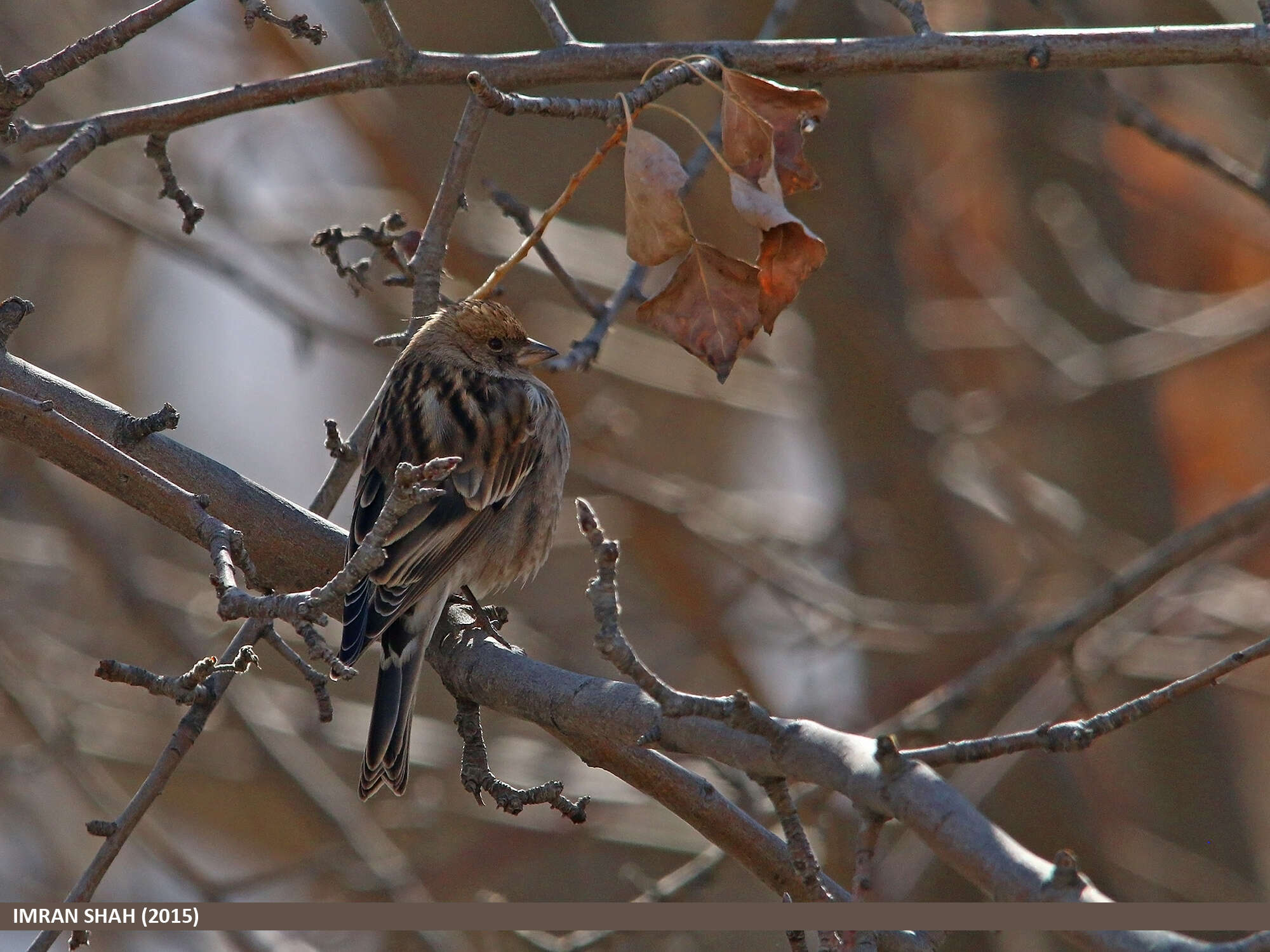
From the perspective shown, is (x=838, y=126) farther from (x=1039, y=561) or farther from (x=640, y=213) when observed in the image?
(x=640, y=213)

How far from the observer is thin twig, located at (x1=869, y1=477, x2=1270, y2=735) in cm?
525

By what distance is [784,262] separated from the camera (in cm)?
327

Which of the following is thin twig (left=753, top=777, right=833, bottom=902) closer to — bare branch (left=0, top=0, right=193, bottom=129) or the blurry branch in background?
the blurry branch in background

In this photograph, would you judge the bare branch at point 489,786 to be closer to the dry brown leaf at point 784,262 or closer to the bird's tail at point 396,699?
the bird's tail at point 396,699

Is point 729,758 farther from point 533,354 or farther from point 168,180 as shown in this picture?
point 533,354

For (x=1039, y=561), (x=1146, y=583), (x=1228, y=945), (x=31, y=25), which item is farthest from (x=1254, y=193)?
(x=31, y=25)

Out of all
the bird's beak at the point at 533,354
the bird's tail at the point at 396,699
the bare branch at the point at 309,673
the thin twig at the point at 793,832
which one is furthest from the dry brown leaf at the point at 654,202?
the bird's beak at the point at 533,354

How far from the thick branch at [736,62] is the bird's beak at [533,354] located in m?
2.08

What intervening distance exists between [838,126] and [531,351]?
295cm

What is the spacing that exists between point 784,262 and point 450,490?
82.6 inches

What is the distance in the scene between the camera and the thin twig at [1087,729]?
2328 millimetres

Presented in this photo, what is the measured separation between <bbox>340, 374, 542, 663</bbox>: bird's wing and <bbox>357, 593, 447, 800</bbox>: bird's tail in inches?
3.4

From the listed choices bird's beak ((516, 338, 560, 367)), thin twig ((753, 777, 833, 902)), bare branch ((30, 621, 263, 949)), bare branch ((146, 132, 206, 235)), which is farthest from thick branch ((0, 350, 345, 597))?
bird's beak ((516, 338, 560, 367))

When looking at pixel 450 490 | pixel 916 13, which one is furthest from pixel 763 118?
pixel 450 490
